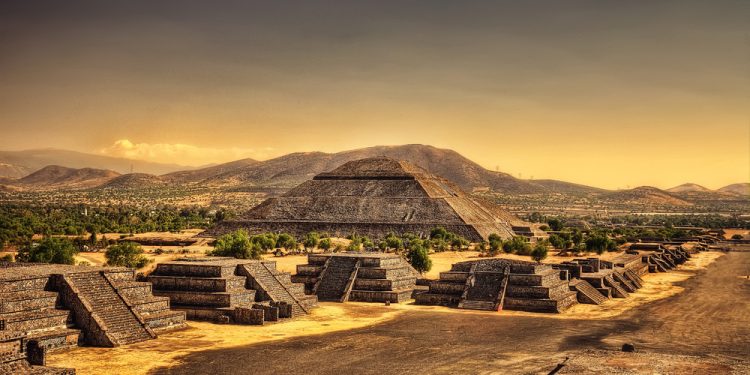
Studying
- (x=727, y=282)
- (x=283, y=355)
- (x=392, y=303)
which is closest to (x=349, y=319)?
(x=392, y=303)

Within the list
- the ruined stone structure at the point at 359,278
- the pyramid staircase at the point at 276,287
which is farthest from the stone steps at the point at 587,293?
the pyramid staircase at the point at 276,287

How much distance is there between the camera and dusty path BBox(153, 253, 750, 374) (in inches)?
1286

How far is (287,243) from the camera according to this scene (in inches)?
3824

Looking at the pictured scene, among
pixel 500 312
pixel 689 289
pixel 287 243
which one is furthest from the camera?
pixel 287 243

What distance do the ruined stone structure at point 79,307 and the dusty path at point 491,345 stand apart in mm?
5180

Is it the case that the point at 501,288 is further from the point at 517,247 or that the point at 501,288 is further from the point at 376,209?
the point at 376,209

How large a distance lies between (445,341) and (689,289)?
35.5m

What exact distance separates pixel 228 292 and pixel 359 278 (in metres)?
13.3

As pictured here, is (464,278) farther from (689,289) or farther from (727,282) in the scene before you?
(727,282)

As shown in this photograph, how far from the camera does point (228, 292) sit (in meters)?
46.2

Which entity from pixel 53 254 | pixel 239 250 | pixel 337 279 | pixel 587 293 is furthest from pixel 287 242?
pixel 587 293

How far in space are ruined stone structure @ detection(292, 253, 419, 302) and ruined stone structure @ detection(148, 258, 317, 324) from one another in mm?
Answer: 5632

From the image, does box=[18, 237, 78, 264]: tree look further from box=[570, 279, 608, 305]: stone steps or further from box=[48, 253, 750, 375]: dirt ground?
box=[570, 279, 608, 305]: stone steps

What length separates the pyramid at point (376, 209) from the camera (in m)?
126
